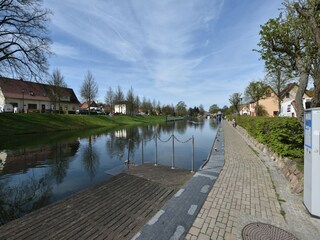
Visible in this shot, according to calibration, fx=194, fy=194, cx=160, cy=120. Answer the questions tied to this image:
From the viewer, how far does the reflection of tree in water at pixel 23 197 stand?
5.02m

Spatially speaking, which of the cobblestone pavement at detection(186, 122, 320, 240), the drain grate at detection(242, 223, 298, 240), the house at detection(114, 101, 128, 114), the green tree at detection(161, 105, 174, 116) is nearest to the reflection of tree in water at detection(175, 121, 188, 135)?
the cobblestone pavement at detection(186, 122, 320, 240)

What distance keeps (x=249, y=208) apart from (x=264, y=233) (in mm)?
998

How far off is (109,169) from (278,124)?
8051 millimetres

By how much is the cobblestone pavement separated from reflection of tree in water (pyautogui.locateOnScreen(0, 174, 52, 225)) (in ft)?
14.5

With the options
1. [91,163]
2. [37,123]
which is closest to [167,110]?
[37,123]

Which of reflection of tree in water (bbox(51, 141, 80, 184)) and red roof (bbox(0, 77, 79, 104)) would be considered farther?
red roof (bbox(0, 77, 79, 104))

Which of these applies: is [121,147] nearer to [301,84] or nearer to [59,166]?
[59,166]

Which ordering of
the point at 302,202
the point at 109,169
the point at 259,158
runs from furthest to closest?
the point at 259,158, the point at 109,169, the point at 302,202

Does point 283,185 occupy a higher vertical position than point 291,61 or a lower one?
lower

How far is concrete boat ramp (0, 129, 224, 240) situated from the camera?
3.79 metres

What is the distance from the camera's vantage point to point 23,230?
3934mm

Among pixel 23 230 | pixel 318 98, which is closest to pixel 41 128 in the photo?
pixel 23 230

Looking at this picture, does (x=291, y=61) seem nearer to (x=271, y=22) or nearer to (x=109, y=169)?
(x=271, y=22)

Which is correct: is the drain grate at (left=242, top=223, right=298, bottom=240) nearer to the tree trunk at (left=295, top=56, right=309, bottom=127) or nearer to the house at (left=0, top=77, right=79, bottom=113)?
the tree trunk at (left=295, top=56, right=309, bottom=127)
